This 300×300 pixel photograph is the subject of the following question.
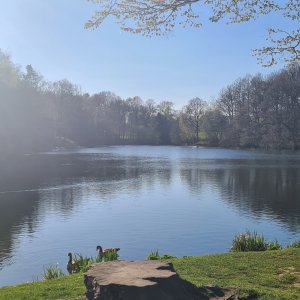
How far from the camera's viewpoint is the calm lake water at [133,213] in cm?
1644

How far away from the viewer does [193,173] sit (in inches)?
1687

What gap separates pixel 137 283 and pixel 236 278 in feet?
11.5

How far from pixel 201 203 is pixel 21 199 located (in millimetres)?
11043

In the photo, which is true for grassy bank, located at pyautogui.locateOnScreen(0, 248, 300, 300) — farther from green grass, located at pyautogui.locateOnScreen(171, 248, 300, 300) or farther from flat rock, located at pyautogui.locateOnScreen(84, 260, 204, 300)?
flat rock, located at pyautogui.locateOnScreen(84, 260, 204, 300)

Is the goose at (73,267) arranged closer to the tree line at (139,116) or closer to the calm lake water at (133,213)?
the calm lake water at (133,213)

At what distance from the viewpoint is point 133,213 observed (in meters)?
23.4

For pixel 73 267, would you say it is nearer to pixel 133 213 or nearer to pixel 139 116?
pixel 133 213

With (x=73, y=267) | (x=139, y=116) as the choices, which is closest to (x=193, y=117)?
(x=139, y=116)

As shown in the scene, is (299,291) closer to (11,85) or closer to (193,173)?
(193,173)

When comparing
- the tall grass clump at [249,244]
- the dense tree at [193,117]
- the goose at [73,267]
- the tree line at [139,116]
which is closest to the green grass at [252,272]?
the tall grass clump at [249,244]

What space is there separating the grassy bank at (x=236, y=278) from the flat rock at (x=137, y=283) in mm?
950

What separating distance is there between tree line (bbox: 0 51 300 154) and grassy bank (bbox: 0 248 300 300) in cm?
4950

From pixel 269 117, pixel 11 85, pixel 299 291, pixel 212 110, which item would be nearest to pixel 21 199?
pixel 299 291

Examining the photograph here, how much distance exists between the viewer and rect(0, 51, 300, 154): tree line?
66.5 m
